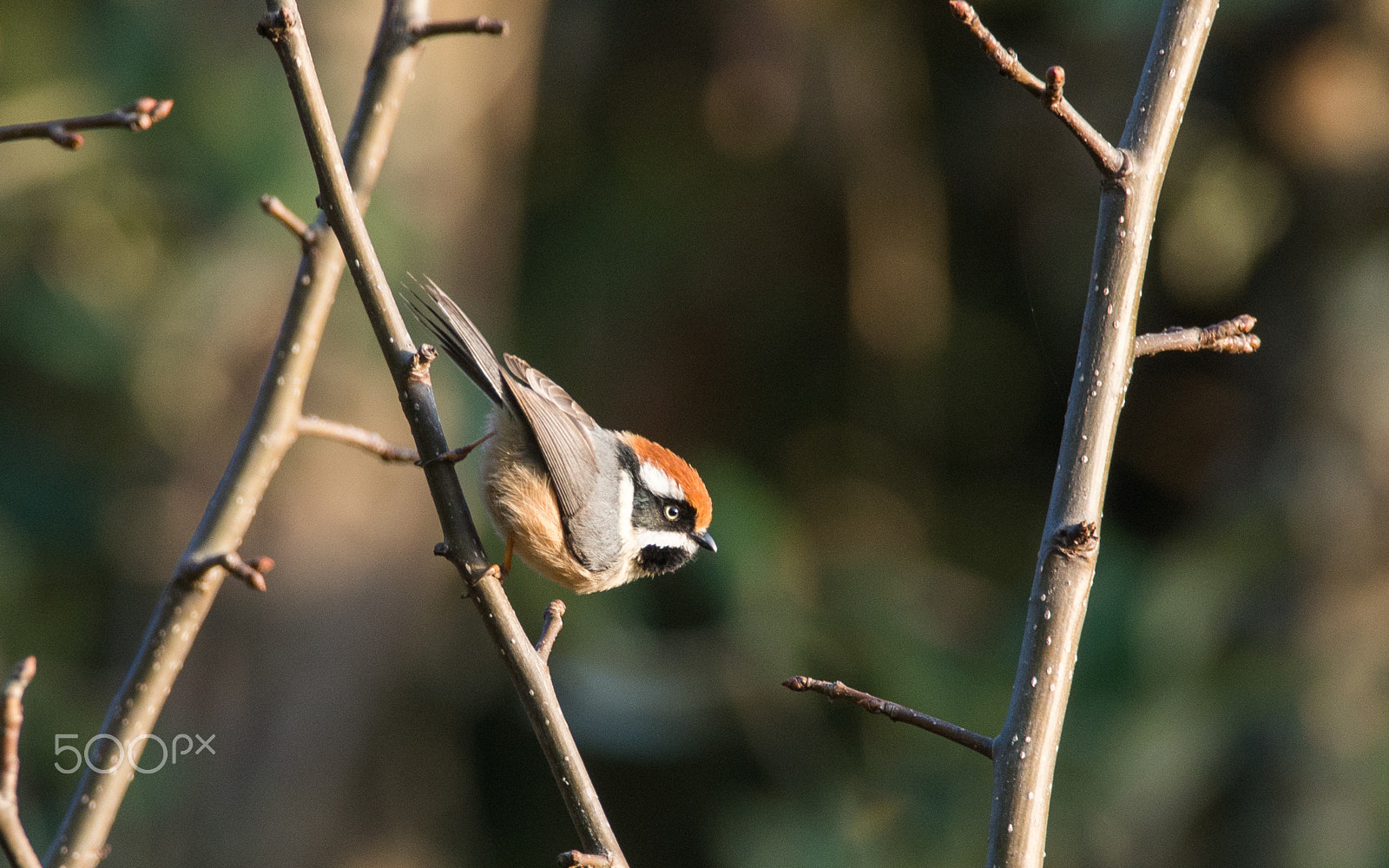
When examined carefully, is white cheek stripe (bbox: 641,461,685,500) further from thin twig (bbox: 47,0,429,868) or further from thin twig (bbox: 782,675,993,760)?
thin twig (bbox: 782,675,993,760)

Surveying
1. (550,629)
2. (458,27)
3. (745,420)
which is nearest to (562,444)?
(550,629)

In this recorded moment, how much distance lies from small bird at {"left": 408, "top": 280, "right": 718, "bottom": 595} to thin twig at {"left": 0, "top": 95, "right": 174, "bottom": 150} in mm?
1451

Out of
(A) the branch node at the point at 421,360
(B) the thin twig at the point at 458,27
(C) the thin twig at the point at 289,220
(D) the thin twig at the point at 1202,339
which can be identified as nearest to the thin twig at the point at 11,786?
(A) the branch node at the point at 421,360

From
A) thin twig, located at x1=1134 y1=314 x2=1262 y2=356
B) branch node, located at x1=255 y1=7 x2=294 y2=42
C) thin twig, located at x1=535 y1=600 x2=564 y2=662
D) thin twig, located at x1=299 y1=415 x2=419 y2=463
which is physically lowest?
thin twig, located at x1=535 y1=600 x2=564 y2=662

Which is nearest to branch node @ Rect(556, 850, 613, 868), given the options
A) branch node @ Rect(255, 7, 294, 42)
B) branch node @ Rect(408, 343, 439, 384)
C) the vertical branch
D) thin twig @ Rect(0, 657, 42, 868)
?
the vertical branch

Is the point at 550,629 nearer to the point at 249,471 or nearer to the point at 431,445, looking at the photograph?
the point at 431,445

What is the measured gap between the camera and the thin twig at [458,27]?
2484 millimetres

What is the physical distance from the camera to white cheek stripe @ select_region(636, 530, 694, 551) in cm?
406

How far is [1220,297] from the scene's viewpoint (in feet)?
23.2

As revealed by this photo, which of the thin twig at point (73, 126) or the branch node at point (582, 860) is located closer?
the thin twig at point (73, 126)

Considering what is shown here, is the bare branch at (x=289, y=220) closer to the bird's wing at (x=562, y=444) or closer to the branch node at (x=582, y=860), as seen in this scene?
the bird's wing at (x=562, y=444)

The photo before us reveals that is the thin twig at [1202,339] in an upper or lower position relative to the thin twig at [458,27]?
lower

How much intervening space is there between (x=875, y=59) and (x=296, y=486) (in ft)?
15.2

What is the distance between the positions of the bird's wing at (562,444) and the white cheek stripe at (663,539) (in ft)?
0.95
